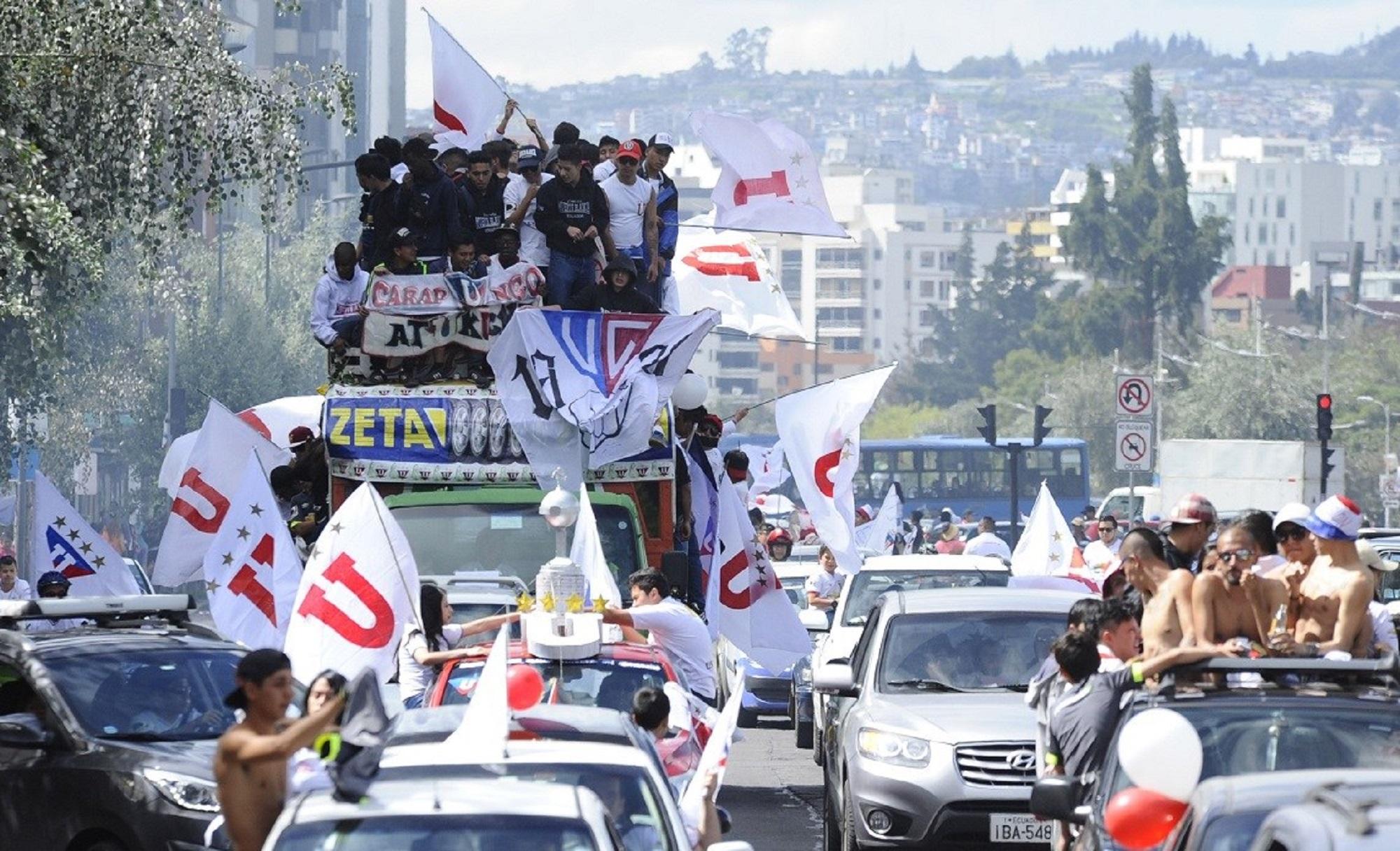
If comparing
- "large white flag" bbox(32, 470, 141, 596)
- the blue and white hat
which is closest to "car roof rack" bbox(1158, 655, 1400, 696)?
the blue and white hat

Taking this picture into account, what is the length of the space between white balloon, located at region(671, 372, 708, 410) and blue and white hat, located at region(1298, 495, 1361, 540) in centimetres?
747

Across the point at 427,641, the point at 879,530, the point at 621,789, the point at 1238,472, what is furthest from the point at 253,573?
the point at 1238,472

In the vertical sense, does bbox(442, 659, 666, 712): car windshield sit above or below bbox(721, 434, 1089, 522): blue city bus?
above

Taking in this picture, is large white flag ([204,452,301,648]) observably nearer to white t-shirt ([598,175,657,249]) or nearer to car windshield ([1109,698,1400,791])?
white t-shirt ([598,175,657,249])

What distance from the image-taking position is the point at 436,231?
739 inches

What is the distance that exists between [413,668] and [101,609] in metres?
1.63

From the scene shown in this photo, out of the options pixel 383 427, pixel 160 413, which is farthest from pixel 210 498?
pixel 160 413

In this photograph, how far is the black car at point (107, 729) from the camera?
11516mm

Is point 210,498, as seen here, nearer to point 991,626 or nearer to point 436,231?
point 436,231

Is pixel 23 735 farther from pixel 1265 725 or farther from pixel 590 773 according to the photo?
pixel 1265 725

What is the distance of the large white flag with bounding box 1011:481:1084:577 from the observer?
26062mm

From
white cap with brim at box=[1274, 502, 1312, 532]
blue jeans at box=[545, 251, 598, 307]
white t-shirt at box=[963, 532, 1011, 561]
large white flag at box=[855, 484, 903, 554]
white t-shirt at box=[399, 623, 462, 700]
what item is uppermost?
blue jeans at box=[545, 251, 598, 307]

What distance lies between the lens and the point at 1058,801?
9109 millimetres

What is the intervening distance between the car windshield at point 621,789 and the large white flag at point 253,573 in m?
7.44
